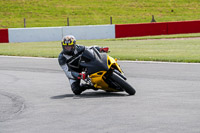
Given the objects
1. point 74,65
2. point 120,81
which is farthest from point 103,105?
point 74,65

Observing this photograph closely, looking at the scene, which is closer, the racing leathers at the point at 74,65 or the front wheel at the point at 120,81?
the front wheel at the point at 120,81

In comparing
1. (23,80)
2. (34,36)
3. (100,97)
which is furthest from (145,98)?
Answer: (34,36)

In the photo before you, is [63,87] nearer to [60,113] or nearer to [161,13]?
[60,113]

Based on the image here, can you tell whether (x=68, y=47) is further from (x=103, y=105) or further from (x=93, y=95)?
(x=103, y=105)

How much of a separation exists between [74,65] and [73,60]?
0.10 metres

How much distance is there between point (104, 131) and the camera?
6.07m

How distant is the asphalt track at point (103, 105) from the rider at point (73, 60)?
205 mm

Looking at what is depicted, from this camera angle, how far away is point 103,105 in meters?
8.07

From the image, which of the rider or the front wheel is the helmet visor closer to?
the rider

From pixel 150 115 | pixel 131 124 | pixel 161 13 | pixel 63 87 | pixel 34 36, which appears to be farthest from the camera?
pixel 161 13

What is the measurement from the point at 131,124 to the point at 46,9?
112 ft

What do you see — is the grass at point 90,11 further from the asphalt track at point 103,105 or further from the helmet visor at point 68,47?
the helmet visor at point 68,47

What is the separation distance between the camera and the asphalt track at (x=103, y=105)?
6389mm

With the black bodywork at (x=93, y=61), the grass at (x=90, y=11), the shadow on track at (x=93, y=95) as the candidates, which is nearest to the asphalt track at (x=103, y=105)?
the shadow on track at (x=93, y=95)
